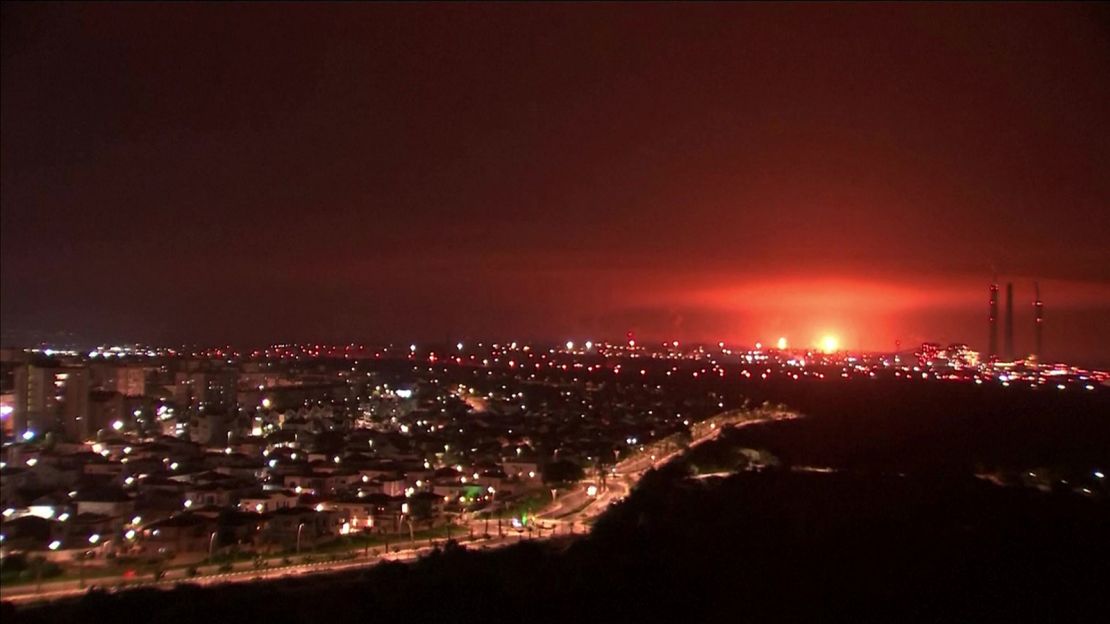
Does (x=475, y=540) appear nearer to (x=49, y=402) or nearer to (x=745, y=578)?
(x=745, y=578)

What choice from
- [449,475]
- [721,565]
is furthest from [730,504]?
[449,475]

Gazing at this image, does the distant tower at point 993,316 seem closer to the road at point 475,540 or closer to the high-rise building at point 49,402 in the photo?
the road at point 475,540

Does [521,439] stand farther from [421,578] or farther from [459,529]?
[421,578]

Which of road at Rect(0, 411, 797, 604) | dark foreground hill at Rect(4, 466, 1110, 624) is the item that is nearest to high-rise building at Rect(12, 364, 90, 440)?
road at Rect(0, 411, 797, 604)

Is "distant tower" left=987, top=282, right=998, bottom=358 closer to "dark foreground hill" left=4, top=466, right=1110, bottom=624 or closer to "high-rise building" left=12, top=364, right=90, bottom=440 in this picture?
"dark foreground hill" left=4, top=466, right=1110, bottom=624

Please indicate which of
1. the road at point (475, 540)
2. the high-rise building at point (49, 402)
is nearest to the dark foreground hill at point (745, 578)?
the road at point (475, 540)

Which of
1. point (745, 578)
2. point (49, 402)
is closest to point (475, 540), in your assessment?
point (745, 578)
